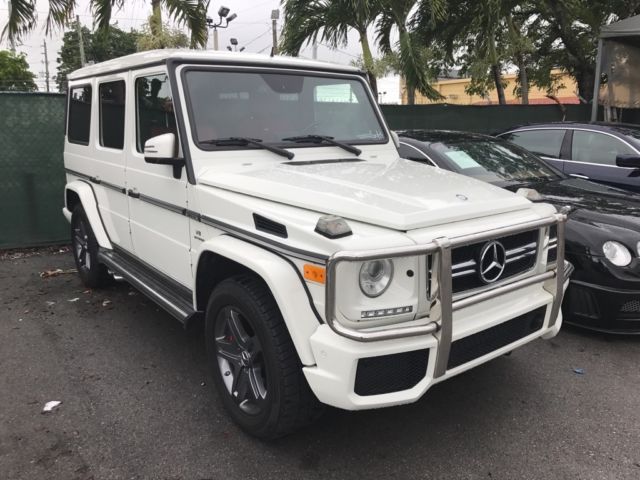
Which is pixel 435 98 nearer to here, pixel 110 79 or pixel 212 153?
pixel 110 79

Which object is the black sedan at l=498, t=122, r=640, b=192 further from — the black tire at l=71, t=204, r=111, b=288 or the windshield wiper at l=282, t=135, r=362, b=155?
the black tire at l=71, t=204, r=111, b=288

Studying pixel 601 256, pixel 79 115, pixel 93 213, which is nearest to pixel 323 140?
pixel 601 256

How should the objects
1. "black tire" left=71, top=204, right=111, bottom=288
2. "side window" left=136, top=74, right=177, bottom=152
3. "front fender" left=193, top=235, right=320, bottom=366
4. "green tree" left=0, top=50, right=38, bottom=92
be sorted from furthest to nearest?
"green tree" left=0, top=50, right=38, bottom=92
"black tire" left=71, top=204, right=111, bottom=288
"side window" left=136, top=74, right=177, bottom=152
"front fender" left=193, top=235, right=320, bottom=366

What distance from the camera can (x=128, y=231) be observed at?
4.34 m

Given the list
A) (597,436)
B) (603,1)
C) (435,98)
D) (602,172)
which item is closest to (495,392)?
(597,436)

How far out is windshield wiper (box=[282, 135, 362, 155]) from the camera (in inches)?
143

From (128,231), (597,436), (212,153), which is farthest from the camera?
(128,231)

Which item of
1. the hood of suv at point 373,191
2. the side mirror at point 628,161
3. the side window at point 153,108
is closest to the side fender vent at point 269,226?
the hood of suv at point 373,191

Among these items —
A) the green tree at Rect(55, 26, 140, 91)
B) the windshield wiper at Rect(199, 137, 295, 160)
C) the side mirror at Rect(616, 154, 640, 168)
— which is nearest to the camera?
the windshield wiper at Rect(199, 137, 295, 160)

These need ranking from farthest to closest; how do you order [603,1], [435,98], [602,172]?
[603,1] → [435,98] → [602,172]

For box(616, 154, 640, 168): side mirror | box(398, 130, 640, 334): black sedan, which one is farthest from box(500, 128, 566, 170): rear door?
box(398, 130, 640, 334): black sedan

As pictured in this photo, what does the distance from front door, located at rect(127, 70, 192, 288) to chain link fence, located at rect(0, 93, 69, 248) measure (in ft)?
11.7

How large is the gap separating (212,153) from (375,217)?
4.27 feet

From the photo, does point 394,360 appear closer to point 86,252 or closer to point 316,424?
point 316,424
